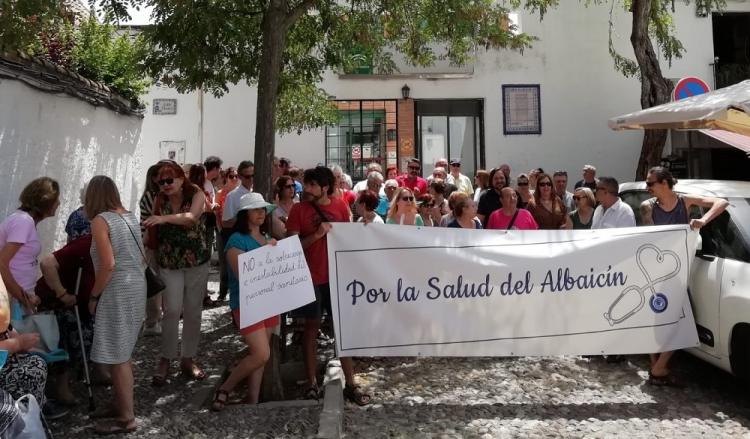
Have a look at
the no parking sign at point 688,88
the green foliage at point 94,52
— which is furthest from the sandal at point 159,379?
the no parking sign at point 688,88

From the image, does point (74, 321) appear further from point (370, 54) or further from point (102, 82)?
point (370, 54)

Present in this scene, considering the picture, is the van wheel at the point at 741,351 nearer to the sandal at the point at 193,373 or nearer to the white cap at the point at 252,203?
the white cap at the point at 252,203

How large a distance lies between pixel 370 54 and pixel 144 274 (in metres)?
5.57

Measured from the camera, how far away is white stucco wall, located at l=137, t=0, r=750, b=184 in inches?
635

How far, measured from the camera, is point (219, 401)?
4789 mm

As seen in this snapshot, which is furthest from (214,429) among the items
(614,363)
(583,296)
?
(614,363)

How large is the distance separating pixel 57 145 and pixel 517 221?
531 centimetres

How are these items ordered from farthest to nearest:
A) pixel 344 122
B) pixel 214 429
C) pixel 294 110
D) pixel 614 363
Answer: pixel 344 122 < pixel 294 110 < pixel 614 363 < pixel 214 429

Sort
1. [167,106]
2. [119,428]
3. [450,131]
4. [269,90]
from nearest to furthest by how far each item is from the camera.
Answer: [119,428], [269,90], [167,106], [450,131]

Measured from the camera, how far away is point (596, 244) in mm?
5367

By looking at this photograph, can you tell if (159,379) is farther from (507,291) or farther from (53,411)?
(507,291)

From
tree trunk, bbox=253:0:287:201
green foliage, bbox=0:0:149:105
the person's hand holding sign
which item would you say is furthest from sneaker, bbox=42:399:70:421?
green foliage, bbox=0:0:149:105

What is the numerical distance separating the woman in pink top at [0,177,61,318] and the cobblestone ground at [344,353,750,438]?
2669 millimetres

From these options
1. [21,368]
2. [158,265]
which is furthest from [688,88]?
[21,368]
